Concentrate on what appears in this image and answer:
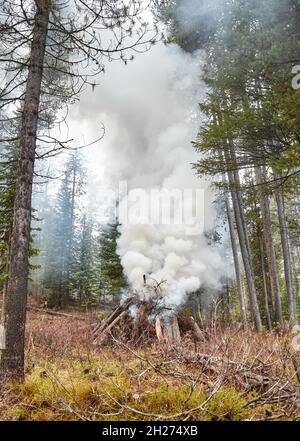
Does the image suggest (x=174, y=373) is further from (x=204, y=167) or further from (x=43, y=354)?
(x=204, y=167)

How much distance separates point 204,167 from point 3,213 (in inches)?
322

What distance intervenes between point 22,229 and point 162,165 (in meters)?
10.1

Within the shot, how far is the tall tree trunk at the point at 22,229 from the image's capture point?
4516mm

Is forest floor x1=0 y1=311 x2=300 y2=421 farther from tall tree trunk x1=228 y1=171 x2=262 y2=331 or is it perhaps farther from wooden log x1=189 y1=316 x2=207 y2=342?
tall tree trunk x1=228 y1=171 x2=262 y2=331

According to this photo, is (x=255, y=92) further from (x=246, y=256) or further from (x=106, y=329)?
(x=106, y=329)

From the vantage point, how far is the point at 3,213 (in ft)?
39.4

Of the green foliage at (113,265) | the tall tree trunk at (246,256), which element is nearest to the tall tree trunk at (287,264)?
the tall tree trunk at (246,256)

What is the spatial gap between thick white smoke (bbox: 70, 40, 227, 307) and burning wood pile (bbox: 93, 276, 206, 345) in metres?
0.37

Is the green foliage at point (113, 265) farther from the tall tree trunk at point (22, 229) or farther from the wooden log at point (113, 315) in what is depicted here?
the tall tree trunk at point (22, 229)

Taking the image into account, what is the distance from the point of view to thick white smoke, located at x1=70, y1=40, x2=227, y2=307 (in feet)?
39.3

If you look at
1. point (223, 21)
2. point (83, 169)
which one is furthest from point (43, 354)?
point (83, 169)

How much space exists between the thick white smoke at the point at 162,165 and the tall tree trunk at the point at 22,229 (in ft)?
20.2

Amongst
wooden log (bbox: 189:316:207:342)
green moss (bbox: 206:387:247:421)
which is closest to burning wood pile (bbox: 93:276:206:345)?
wooden log (bbox: 189:316:207:342)

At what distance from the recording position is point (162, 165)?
14156mm
